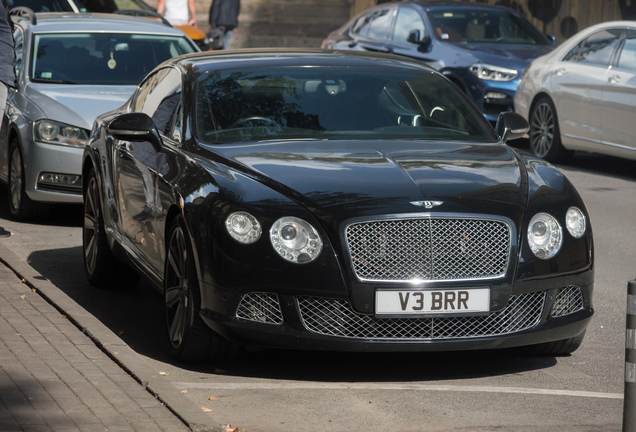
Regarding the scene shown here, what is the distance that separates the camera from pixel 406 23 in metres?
17.6

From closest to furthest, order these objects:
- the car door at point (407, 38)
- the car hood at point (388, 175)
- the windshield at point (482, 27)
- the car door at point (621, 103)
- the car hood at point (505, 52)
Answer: the car hood at point (388, 175), the car door at point (621, 103), the car hood at point (505, 52), the car door at point (407, 38), the windshield at point (482, 27)

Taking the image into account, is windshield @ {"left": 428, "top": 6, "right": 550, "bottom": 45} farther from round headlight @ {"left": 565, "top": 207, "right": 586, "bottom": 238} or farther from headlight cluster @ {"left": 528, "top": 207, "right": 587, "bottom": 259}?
headlight cluster @ {"left": 528, "top": 207, "right": 587, "bottom": 259}

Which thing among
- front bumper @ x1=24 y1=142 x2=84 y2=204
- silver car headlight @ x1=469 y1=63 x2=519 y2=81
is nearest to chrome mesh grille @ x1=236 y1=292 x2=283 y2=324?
front bumper @ x1=24 y1=142 x2=84 y2=204

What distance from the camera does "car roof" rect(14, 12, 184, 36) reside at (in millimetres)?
11477

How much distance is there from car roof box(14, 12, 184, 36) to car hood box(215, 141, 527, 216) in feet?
18.4

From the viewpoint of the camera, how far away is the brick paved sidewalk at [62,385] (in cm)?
493

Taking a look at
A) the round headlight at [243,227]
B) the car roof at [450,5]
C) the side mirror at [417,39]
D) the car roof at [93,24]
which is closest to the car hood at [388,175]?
the round headlight at [243,227]

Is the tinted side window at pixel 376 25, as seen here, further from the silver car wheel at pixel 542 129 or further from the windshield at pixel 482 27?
the silver car wheel at pixel 542 129

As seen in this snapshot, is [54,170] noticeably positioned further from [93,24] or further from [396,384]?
[396,384]

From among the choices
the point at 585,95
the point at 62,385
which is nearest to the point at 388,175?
the point at 62,385

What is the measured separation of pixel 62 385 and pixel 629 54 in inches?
364

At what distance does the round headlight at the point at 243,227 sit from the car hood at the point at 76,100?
476 cm

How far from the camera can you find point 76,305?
7.17 m

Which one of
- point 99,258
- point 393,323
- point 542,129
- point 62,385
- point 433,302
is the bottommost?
point 542,129
